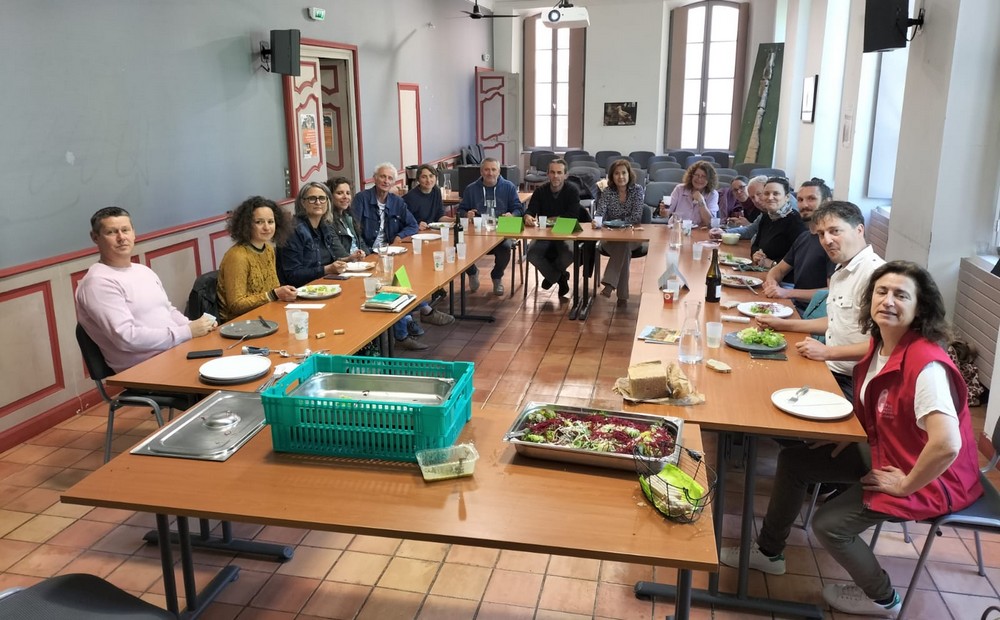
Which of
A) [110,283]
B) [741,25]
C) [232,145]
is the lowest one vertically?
[110,283]

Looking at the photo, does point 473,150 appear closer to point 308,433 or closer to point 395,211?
point 395,211

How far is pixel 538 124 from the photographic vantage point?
13.8m

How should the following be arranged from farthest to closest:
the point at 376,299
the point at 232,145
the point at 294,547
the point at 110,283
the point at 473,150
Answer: the point at 473,150, the point at 232,145, the point at 376,299, the point at 110,283, the point at 294,547

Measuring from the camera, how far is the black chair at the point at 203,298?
387 centimetres

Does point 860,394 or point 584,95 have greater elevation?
point 584,95

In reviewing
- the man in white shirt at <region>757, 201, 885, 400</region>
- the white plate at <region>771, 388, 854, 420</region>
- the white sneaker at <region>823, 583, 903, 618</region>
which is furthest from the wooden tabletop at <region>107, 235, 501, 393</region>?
the white sneaker at <region>823, 583, 903, 618</region>

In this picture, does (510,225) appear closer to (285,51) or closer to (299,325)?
(285,51)

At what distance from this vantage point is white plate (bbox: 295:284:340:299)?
13.2ft

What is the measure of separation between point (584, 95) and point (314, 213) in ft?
30.5

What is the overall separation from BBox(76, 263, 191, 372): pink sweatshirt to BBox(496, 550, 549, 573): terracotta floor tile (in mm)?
1718

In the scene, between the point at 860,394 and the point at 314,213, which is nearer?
the point at 860,394

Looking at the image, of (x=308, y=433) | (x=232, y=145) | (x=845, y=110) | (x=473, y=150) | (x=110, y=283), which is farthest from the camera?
(x=473, y=150)

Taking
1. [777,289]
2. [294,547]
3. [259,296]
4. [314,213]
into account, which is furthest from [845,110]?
[294,547]

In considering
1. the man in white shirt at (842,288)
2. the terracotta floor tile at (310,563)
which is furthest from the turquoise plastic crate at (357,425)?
the man in white shirt at (842,288)
